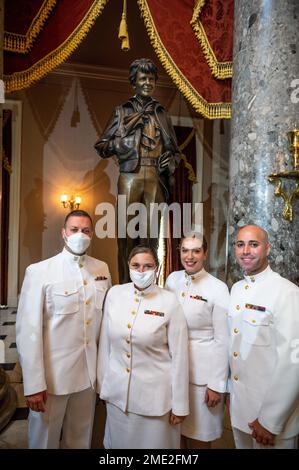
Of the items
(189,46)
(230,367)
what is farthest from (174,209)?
(230,367)

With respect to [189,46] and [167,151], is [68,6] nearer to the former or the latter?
[189,46]

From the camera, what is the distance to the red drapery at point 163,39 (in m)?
3.05

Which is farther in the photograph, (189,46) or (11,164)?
(11,164)

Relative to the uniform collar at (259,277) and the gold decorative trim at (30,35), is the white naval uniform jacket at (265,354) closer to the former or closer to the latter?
the uniform collar at (259,277)

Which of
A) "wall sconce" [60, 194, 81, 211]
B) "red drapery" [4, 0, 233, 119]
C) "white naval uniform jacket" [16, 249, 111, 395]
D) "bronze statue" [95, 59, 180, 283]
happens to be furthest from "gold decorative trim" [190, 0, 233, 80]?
"wall sconce" [60, 194, 81, 211]

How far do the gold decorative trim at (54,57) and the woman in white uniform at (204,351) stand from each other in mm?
2016

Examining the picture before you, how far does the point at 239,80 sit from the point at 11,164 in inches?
193

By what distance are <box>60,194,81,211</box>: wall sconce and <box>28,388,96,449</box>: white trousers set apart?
463 centimetres

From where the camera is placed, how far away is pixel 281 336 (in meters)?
1.71

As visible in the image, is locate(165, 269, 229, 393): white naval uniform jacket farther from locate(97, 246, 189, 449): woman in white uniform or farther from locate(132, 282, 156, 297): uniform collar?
locate(132, 282, 156, 297): uniform collar

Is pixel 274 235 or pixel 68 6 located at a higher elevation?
pixel 68 6

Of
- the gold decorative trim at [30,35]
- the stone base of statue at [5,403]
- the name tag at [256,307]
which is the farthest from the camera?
the gold decorative trim at [30,35]

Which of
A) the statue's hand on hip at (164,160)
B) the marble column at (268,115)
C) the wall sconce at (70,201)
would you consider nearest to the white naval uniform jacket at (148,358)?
the marble column at (268,115)

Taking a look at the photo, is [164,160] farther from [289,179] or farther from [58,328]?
[58,328]
